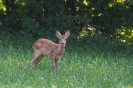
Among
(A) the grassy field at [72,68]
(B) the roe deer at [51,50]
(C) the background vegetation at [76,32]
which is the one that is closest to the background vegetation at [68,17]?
(C) the background vegetation at [76,32]

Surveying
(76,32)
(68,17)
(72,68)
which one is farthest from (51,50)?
(76,32)

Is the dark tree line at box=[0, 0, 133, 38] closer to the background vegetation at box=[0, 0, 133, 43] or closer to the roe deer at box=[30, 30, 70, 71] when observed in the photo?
the background vegetation at box=[0, 0, 133, 43]

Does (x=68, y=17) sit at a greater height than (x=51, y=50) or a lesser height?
greater

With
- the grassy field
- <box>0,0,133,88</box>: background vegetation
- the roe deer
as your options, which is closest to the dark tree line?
<box>0,0,133,88</box>: background vegetation

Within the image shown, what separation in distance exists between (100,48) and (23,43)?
2.52 meters

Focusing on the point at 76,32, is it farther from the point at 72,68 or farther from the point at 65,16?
the point at 72,68

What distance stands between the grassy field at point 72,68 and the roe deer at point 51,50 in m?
0.21

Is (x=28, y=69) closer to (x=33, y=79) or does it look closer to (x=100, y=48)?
(x=33, y=79)

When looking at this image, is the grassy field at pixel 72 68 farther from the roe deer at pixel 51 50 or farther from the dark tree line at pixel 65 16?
the dark tree line at pixel 65 16

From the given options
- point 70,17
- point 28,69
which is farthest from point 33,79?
point 70,17

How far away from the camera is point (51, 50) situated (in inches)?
430

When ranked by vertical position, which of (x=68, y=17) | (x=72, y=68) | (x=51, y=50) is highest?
(x=68, y=17)

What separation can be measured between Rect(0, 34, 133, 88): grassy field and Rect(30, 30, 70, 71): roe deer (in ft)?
0.69

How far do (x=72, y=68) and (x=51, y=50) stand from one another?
26.5 inches
